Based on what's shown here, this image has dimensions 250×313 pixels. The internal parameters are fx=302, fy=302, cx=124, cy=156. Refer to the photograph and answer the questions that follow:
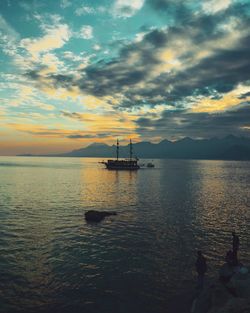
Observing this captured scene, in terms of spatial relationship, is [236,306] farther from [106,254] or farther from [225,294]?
[106,254]

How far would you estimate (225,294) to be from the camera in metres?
19.6

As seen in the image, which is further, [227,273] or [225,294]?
[227,273]

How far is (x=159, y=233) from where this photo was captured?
40188 mm

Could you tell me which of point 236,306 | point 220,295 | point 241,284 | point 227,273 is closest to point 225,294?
point 220,295

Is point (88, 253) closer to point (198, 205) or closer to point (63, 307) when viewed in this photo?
point (63, 307)

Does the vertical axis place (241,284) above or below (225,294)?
above

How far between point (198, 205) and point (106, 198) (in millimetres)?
23198

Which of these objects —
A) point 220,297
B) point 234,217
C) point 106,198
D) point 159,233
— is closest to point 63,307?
point 220,297

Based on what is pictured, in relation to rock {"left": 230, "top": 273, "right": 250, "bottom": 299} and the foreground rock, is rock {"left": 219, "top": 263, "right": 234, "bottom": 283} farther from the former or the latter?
rock {"left": 230, "top": 273, "right": 250, "bottom": 299}

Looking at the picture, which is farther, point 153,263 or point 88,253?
point 88,253

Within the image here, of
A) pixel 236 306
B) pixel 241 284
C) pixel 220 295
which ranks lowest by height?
pixel 220 295

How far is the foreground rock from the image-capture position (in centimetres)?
1748

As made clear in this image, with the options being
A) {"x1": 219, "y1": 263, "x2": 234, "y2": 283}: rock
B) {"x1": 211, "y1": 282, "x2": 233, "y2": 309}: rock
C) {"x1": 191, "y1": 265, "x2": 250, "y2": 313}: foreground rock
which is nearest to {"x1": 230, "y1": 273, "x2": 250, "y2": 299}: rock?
{"x1": 191, "y1": 265, "x2": 250, "y2": 313}: foreground rock

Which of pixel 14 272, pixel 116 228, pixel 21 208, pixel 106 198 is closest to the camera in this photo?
pixel 14 272
